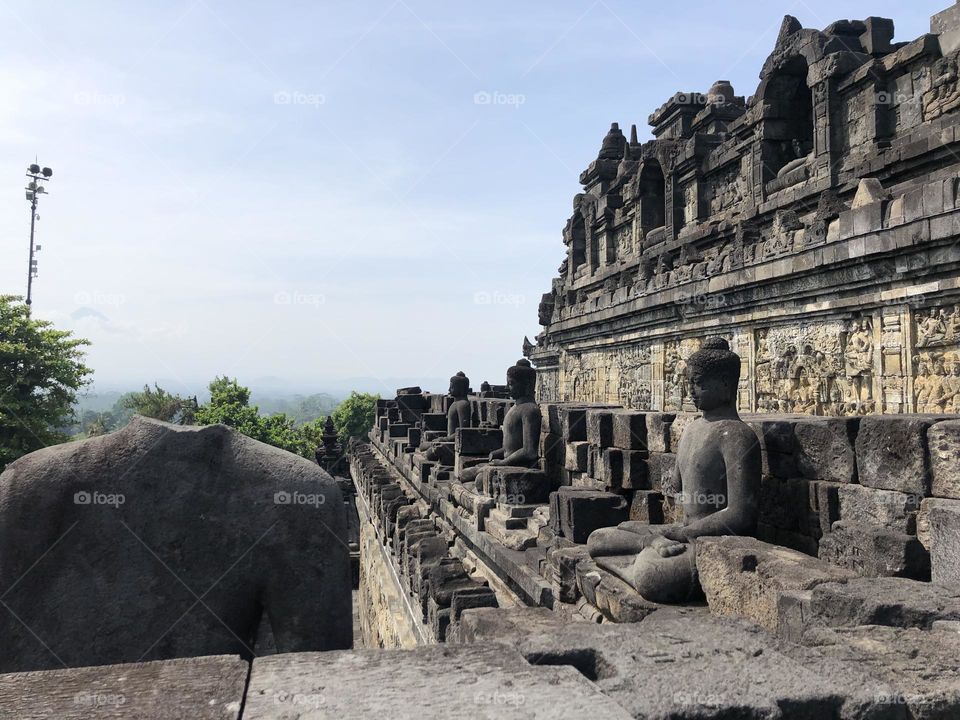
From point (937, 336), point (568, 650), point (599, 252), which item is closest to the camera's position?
point (568, 650)

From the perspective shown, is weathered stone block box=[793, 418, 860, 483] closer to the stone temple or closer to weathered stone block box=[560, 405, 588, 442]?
the stone temple

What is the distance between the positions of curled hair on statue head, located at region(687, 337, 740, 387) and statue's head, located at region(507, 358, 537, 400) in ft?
11.9

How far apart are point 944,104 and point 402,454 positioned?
1085cm

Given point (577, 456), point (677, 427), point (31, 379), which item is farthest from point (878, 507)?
point (31, 379)

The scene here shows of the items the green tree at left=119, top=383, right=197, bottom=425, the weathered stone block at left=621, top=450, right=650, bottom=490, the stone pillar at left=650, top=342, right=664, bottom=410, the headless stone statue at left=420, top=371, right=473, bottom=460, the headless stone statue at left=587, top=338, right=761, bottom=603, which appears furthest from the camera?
the green tree at left=119, top=383, right=197, bottom=425

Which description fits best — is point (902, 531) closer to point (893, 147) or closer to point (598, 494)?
point (598, 494)

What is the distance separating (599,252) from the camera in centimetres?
2358

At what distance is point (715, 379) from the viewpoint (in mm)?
4246

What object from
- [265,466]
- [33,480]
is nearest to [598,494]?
[265,466]

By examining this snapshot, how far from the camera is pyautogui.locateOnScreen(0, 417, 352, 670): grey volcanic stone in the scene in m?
1.97

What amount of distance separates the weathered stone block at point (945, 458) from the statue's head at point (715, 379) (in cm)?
110

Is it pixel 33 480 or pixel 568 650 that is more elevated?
pixel 33 480
